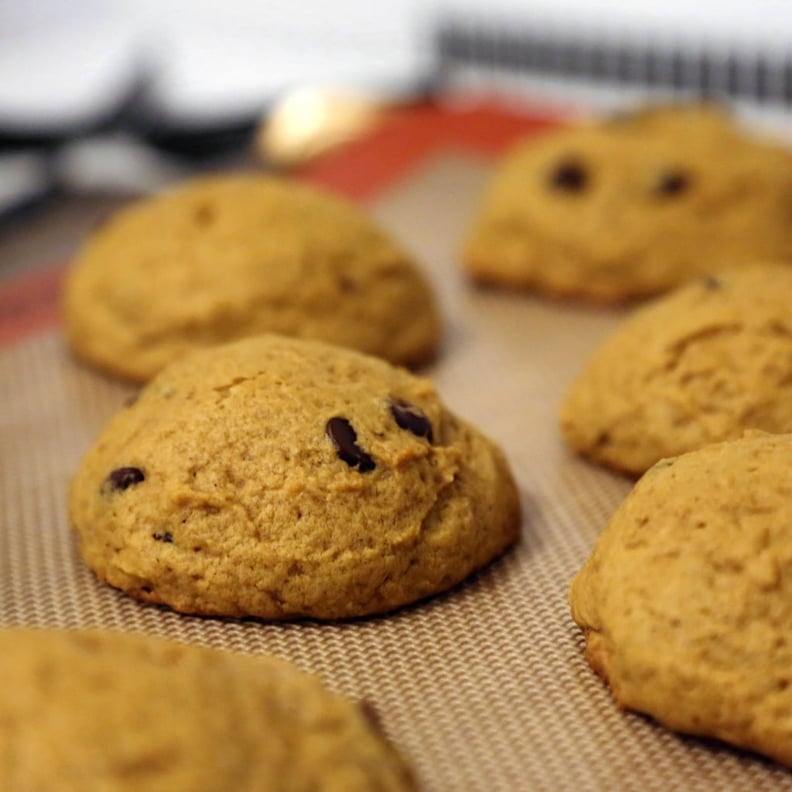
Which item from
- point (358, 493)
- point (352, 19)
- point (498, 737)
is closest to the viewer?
point (498, 737)

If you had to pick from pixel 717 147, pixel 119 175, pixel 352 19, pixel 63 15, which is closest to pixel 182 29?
pixel 63 15

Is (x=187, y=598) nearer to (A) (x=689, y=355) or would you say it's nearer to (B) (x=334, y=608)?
(B) (x=334, y=608)

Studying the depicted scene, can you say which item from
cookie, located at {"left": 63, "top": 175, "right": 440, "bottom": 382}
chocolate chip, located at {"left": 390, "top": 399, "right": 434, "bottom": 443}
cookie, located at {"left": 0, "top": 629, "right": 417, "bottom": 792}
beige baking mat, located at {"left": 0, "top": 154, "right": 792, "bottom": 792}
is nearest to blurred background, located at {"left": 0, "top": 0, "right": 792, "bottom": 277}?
cookie, located at {"left": 63, "top": 175, "right": 440, "bottom": 382}

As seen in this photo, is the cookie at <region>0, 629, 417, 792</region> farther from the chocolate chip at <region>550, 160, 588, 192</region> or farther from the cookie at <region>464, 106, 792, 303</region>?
the chocolate chip at <region>550, 160, 588, 192</region>

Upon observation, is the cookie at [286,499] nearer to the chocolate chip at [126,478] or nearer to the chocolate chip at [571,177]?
the chocolate chip at [126,478]

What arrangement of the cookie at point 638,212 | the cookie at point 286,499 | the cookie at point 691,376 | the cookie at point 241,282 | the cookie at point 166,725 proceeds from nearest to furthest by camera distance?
1. the cookie at point 166,725
2. the cookie at point 286,499
3. the cookie at point 691,376
4. the cookie at point 241,282
5. the cookie at point 638,212

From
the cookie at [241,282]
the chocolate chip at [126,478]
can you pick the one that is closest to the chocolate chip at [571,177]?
the cookie at [241,282]
